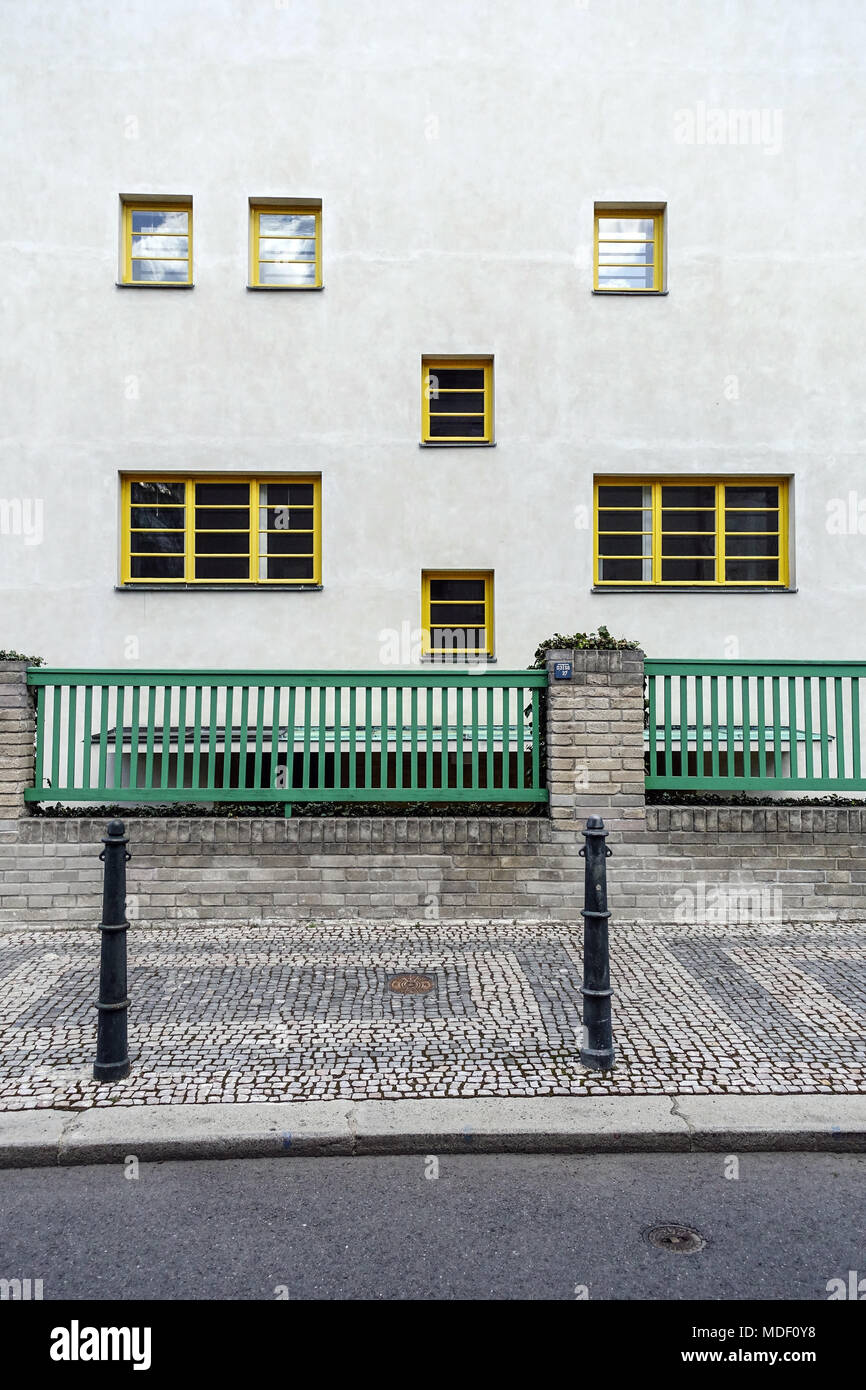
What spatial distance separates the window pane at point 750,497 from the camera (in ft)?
38.4

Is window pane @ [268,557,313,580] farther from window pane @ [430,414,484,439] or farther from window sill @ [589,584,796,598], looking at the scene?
window sill @ [589,584,796,598]

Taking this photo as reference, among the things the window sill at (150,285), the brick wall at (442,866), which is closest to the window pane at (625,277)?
the window sill at (150,285)

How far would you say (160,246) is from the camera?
11578 millimetres

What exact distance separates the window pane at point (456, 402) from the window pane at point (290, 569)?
2713 millimetres

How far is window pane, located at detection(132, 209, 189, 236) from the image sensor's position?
38.0 ft

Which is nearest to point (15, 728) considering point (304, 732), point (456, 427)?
point (304, 732)

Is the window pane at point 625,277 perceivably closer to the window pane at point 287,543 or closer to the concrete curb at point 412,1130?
the window pane at point 287,543

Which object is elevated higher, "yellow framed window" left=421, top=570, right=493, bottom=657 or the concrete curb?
"yellow framed window" left=421, top=570, right=493, bottom=657

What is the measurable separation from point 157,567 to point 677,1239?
33.3 ft

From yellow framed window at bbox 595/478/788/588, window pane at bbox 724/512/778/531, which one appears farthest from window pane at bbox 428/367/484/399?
Result: window pane at bbox 724/512/778/531

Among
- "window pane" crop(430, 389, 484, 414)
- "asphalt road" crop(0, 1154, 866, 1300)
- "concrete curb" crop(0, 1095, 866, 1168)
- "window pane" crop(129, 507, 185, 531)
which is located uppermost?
"window pane" crop(430, 389, 484, 414)

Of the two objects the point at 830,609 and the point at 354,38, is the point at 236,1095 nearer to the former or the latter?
the point at 830,609

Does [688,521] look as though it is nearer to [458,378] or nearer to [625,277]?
[625,277]
